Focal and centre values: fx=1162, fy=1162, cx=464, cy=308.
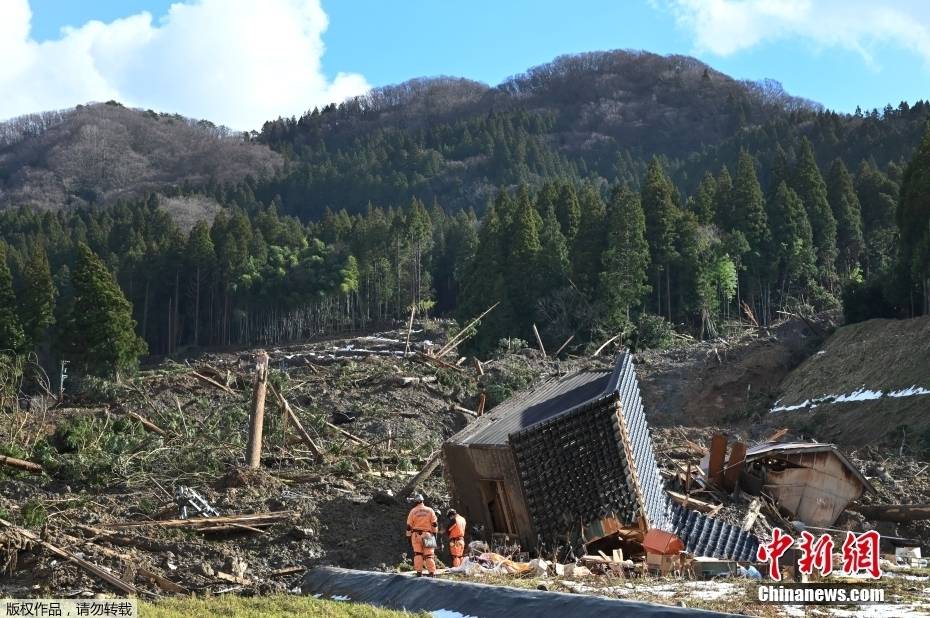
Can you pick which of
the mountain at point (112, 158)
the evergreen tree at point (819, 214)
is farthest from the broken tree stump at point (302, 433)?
the mountain at point (112, 158)

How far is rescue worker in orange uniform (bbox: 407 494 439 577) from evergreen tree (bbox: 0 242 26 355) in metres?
28.9

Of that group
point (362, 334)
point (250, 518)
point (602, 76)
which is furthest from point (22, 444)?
point (602, 76)

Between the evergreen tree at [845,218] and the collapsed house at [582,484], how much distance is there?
3475 centimetres

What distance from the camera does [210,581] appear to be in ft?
38.8

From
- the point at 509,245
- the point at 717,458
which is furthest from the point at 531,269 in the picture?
the point at 717,458

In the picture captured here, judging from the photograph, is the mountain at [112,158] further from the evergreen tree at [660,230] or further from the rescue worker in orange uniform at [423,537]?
the rescue worker in orange uniform at [423,537]

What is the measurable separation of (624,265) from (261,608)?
31.3 meters

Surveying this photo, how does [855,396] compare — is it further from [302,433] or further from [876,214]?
[876,214]

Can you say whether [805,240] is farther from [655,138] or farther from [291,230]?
[655,138]

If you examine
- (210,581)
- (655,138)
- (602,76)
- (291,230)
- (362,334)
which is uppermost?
(602,76)

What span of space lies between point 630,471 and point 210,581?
477cm

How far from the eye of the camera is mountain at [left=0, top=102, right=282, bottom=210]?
123125 mm

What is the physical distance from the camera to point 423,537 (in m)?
11.0

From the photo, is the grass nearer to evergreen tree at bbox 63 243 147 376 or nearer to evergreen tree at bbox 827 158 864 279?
evergreen tree at bbox 63 243 147 376
